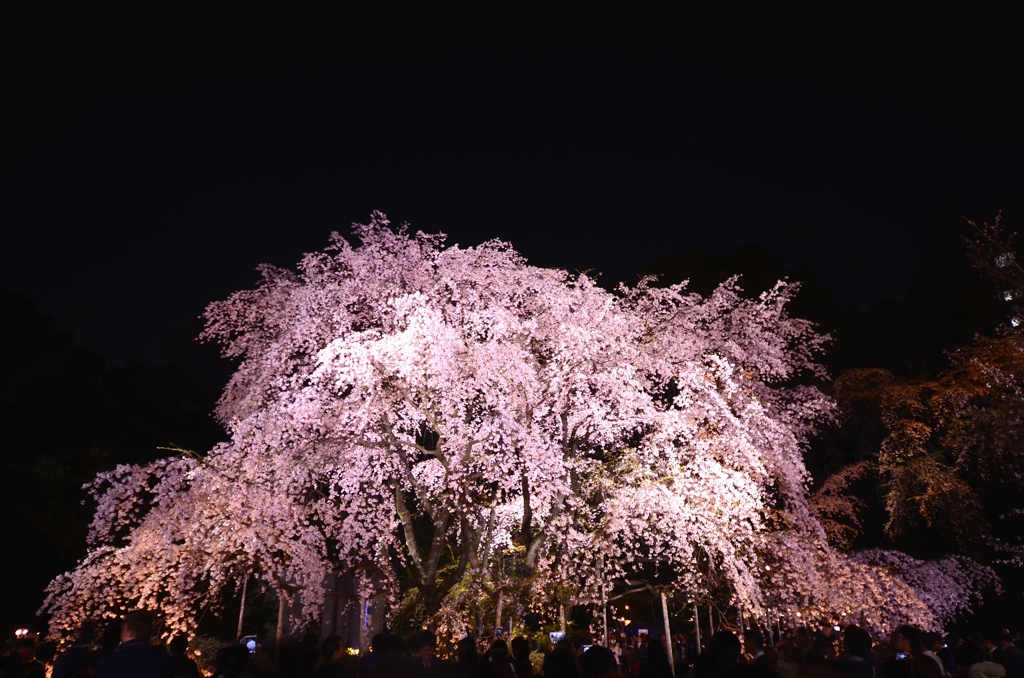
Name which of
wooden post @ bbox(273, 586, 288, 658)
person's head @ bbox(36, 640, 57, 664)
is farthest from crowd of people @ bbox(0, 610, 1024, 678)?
wooden post @ bbox(273, 586, 288, 658)

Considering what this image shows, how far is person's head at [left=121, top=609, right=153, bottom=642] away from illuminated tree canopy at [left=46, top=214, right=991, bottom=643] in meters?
6.49

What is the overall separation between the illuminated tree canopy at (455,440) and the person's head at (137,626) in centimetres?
649

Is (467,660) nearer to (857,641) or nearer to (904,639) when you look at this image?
(857,641)

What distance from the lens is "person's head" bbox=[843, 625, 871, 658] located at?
17.9 ft

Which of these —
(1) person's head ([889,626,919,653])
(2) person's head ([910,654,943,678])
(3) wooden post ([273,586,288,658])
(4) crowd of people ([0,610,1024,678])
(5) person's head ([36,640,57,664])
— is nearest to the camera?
(4) crowd of people ([0,610,1024,678])

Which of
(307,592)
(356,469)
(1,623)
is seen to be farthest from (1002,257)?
(1,623)

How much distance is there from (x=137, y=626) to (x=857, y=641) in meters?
→ 5.16

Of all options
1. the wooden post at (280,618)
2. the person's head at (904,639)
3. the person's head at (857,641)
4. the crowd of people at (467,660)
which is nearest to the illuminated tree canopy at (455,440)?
the wooden post at (280,618)

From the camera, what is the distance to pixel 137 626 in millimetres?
4273

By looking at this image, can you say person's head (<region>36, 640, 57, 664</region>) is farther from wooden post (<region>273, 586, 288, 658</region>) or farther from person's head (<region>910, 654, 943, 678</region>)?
person's head (<region>910, 654, 943, 678</region>)

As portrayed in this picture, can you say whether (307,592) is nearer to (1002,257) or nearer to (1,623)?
(1,623)

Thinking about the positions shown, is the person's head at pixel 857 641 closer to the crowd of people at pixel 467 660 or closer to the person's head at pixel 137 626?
the crowd of people at pixel 467 660

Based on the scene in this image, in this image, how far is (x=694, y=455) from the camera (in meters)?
12.2

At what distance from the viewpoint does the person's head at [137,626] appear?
4246mm
